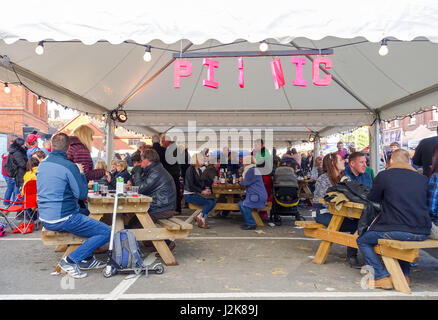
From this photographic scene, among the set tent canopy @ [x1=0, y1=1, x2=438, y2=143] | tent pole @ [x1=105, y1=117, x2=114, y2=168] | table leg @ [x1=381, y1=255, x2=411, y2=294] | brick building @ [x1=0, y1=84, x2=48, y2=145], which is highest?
brick building @ [x1=0, y1=84, x2=48, y2=145]

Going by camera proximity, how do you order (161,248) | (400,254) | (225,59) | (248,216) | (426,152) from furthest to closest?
(225,59) → (248,216) → (426,152) → (161,248) → (400,254)

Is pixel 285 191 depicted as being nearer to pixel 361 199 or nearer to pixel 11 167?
pixel 361 199

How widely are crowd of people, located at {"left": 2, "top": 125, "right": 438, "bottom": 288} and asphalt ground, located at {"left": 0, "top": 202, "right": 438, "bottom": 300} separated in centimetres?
29

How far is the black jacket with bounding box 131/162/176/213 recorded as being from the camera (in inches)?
198

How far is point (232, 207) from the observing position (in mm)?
7684

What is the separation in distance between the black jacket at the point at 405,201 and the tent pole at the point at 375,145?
604 centimetres

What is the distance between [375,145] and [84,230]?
25.8 feet

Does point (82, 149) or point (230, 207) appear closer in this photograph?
point (82, 149)

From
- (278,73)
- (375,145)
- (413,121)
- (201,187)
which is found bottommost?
(201,187)

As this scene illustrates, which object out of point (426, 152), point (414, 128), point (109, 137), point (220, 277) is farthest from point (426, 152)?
point (414, 128)

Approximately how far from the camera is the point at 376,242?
3.88 metres

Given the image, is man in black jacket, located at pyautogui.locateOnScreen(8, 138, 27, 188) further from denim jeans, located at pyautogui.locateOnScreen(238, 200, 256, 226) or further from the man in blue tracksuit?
denim jeans, located at pyautogui.locateOnScreen(238, 200, 256, 226)

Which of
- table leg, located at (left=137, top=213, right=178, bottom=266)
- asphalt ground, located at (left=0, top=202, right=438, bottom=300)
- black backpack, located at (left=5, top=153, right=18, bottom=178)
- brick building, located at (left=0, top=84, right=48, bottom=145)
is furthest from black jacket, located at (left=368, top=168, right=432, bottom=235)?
brick building, located at (left=0, top=84, right=48, bottom=145)

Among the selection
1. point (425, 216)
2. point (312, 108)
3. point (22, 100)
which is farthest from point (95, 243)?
point (22, 100)
